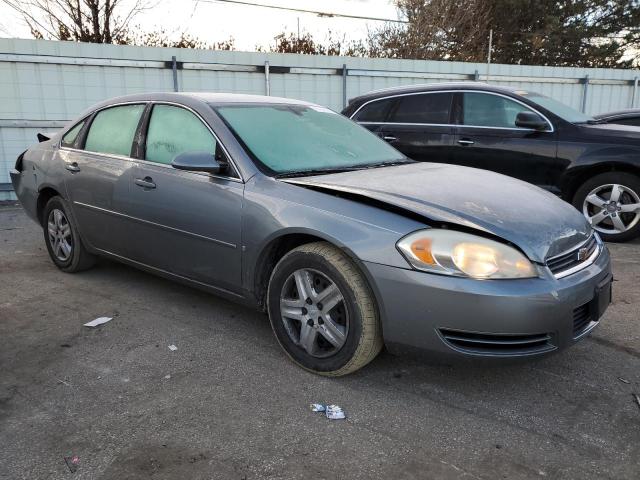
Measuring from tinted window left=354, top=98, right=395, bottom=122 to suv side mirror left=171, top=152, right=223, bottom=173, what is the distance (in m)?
4.06

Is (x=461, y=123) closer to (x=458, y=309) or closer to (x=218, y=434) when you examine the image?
(x=458, y=309)

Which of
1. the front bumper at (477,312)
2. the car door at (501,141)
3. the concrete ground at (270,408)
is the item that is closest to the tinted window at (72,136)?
the concrete ground at (270,408)

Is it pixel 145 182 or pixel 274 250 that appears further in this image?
pixel 145 182

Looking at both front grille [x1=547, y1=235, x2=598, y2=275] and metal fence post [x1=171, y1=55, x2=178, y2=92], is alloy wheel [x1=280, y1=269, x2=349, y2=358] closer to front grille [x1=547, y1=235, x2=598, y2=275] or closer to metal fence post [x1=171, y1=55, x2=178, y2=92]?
front grille [x1=547, y1=235, x2=598, y2=275]

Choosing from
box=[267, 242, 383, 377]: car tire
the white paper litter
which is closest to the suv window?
box=[267, 242, 383, 377]: car tire

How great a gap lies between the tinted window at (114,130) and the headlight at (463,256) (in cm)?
246

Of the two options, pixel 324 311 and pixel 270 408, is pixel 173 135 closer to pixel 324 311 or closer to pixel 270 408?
pixel 324 311

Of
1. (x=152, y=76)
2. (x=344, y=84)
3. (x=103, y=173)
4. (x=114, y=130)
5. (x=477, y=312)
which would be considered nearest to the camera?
(x=477, y=312)

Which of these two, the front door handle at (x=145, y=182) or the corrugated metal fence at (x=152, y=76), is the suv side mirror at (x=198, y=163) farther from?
the corrugated metal fence at (x=152, y=76)

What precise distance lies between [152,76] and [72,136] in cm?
551

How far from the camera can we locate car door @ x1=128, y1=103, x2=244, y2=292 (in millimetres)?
3391

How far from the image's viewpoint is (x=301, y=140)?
12.3 ft

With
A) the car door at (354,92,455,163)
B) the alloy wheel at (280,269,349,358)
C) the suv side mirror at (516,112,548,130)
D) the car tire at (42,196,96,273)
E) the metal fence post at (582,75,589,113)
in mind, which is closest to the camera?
the alloy wheel at (280,269,349,358)

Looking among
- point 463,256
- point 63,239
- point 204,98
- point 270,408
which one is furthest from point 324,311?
point 63,239
